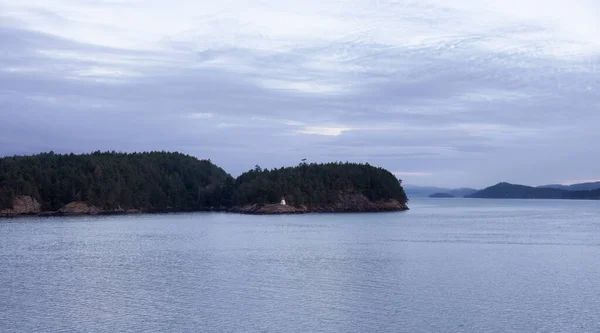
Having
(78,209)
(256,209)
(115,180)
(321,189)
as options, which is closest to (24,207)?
(78,209)

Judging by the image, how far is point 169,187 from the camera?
522ft

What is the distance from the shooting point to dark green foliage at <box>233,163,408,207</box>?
5379 inches

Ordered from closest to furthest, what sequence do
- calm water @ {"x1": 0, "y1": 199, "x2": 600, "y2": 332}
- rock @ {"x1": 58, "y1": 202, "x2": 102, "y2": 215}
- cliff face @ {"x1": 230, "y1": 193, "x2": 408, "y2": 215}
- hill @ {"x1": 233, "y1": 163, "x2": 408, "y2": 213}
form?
calm water @ {"x1": 0, "y1": 199, "x2": 600, "y2": 332} → rock @ {"x1": 58, "y1": 202, "x2": 102, "y2": 215} → hill @ {"x1": 233, "y1": 163, "x2": 408, "y2": 213} → cliff face @ {"x1": 230, "y1": 193, "x2": 408, "y2": 215}

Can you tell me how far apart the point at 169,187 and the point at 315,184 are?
122ft

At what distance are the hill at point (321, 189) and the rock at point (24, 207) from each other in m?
40.2

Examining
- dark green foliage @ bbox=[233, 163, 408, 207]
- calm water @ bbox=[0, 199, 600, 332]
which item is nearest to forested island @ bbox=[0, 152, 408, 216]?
dark green foliage @ bbox=[233, 163, 408, 207]

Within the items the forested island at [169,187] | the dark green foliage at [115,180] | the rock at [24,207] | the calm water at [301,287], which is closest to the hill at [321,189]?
the forested island at [169,187]

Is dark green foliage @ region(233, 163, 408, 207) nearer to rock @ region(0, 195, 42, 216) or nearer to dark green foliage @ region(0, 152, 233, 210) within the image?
dark green foliage @ region(0, 152, 233, 210)

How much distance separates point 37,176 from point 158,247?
86.7 m

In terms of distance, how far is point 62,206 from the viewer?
433 feet

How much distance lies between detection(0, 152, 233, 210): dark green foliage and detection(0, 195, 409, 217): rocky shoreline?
1302 mm

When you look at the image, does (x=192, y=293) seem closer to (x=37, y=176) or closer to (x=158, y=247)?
(x=158, y=247)

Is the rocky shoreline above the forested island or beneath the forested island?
beneath

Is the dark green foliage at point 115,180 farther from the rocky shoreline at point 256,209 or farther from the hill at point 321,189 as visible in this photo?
the hill at point 321,189
